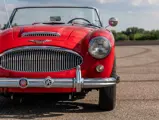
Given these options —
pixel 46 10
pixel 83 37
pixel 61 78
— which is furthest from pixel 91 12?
pixel 61 78

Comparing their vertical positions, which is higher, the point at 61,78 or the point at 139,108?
the point at 61,78

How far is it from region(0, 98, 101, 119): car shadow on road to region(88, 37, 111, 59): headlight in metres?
0.84

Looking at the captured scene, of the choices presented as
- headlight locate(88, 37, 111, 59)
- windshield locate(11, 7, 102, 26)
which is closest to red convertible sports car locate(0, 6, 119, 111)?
headlight locate(88, 37, 111, 59)

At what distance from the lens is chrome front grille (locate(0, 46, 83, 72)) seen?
5020 mm

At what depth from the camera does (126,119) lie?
4930 mm

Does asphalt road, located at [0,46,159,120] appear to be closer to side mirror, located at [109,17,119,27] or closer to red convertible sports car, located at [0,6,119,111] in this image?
red convertible sports car, located at [0,6,119,111]

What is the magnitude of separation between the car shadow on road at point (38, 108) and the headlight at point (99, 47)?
32.9 inches

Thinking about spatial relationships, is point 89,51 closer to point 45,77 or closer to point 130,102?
point 45,77

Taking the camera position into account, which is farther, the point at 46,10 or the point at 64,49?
the point at 46,10

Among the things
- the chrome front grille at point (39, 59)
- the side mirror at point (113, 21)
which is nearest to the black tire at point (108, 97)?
the chrome front grille at point (39, 59)

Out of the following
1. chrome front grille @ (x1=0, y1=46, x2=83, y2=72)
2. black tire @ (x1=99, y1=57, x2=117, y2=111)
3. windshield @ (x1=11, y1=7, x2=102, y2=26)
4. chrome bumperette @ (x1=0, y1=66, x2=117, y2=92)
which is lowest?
black tire @ (x1=99, y1=57, x2=117, y2=111)

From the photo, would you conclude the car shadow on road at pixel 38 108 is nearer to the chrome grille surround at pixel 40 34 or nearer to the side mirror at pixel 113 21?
the chrome grille surround at pixel 40 34

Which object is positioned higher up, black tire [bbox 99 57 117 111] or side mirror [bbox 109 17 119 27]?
side mirror [bbox 109 17 119 27]

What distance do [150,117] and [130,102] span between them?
1015mm
